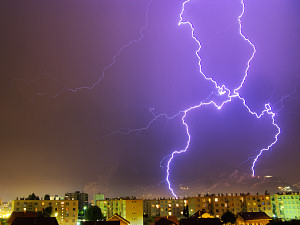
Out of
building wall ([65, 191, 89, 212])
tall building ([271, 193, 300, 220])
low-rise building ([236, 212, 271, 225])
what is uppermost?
building wall ([65, 191, 89, 212])

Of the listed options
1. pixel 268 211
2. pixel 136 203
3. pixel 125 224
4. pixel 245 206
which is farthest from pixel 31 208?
pixel 268 211

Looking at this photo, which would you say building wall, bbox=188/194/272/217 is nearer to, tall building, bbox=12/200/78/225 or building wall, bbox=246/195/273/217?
building wall, bbox=246/195/273/217

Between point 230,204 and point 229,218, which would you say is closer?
point 229,218

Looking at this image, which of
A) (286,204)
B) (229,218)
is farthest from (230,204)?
(229,218)

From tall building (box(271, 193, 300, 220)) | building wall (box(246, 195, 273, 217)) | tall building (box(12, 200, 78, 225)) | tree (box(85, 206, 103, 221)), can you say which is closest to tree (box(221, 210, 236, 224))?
building wall (box(246, 195, 273, 217))

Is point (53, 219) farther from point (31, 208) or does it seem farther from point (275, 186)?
point (275, 186)

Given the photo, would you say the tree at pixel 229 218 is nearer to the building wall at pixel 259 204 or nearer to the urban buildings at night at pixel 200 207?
the urban buildings at night at pixel 200 207

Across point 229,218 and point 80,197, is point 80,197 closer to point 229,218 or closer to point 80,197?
point 80,197
